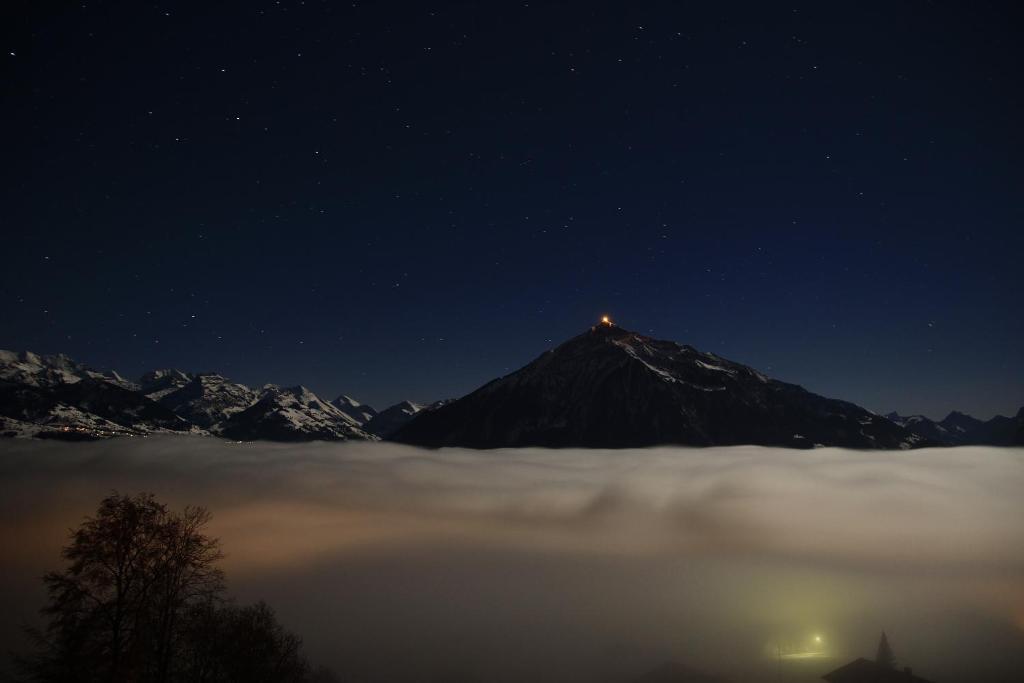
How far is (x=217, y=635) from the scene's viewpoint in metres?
49.4

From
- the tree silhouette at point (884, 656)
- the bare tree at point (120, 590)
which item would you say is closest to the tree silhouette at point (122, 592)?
the bare tree at point (120, 590)

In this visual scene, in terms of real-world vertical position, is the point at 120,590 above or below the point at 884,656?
above

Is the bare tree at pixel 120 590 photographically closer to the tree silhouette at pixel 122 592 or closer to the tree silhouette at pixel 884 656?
the tree silhouette at pixel 122 592

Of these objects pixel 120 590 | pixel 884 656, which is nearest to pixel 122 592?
pixel 120 590

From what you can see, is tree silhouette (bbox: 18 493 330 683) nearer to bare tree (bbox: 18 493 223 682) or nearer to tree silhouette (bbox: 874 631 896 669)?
bare tree (bbox: 18 493 223 682)

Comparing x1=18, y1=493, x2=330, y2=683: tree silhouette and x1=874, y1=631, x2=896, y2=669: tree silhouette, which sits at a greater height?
x1=18, y1=493, x2=330, y2=683: tree silhouette

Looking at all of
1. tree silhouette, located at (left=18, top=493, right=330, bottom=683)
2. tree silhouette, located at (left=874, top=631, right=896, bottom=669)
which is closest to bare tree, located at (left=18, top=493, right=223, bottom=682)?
tree silhouette, located at (left=18, top=493, right=330, bottom=683)

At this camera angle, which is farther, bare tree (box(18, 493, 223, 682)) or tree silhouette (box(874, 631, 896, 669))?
tree silhouette (box(874, 631, 896, 669))

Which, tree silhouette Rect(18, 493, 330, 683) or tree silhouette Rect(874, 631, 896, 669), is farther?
tree silhouette Rect(874, 631, 896, 669)

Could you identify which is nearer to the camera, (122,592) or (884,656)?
(122,592)

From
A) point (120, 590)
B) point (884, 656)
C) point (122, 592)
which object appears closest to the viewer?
point (122, 592)

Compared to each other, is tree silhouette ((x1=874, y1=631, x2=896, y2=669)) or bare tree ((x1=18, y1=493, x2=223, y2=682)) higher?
bare tree ((x1=18, y1=493, x2=223, y2=682))

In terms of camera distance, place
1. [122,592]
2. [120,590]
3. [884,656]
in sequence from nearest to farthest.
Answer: [122,592] < [120,590] < [884,656]

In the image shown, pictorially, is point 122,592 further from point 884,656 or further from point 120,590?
point 884,656
